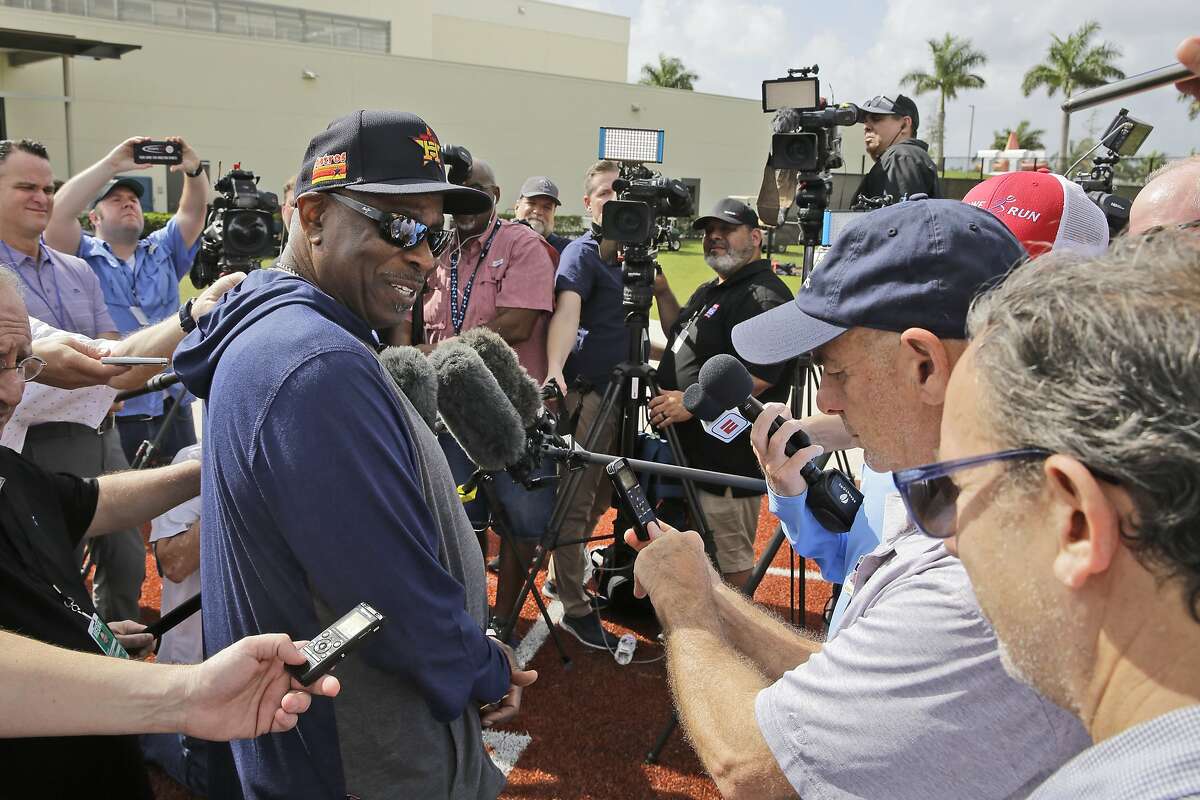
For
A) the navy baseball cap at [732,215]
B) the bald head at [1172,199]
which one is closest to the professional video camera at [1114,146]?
the navy baseball cap at [732,215]

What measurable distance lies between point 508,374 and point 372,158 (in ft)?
3.30

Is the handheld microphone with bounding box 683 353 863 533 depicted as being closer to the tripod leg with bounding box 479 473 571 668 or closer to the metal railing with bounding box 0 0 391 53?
the tripod leg with bounding box 479 473 571 668

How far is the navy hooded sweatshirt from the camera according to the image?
154cm

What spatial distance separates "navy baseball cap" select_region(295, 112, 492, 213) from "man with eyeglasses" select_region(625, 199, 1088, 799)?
0.79 meters

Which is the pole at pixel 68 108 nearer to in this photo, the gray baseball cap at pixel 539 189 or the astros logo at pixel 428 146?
the gray baseball cap at pixel 539 189

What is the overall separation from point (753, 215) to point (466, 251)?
5.25 feet

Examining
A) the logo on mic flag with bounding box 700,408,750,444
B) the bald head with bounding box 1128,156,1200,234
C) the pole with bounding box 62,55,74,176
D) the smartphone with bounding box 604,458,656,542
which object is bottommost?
the smartphone with bounding box 604,458,656,542

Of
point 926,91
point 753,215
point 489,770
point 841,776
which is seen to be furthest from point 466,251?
point 926,91

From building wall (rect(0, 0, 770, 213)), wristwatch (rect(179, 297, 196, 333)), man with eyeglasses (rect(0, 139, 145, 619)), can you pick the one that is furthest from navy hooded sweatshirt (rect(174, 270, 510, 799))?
building wall (rect(0, 0, 770, 213))

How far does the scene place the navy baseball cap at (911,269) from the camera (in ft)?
4.65

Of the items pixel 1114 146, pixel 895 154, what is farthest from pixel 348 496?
pixel 1114 146

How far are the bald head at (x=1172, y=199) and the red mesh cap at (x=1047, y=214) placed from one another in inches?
43.4

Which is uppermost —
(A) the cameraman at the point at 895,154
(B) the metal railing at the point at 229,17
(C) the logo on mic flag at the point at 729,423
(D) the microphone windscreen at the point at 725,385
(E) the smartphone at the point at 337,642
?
(B) the metal railing at the point at 229,17

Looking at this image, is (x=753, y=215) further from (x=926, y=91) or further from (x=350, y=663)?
(x=926, y=91)
